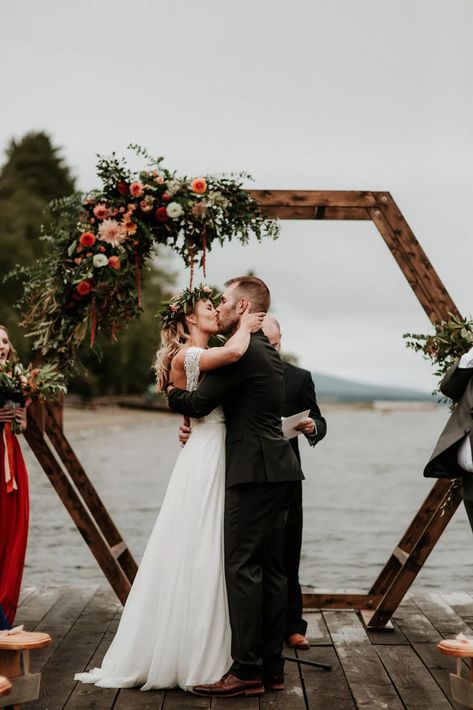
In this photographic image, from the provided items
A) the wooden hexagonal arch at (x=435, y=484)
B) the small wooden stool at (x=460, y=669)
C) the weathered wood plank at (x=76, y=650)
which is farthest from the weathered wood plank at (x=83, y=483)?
the small wooden stool at (x=460, y=669)

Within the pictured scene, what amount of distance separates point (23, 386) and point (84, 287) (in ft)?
2.87

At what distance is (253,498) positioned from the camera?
5660mm

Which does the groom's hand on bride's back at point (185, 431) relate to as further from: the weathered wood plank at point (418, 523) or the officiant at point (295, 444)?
the weathered wood plank at point (418, 523)

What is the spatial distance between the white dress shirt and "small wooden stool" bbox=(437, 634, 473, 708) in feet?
3.08

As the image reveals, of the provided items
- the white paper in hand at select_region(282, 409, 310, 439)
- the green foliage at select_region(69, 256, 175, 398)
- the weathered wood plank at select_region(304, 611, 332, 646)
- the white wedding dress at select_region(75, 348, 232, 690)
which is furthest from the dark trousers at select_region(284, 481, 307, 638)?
the green foliage at select_region(69, 256, 175, 398)

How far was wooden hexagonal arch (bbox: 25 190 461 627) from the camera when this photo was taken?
7285mm

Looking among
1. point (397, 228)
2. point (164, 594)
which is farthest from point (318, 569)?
point (164, 594)

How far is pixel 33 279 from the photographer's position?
7.63 meters

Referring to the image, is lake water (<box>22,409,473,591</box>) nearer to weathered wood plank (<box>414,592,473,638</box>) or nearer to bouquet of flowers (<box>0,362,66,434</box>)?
weathered wood plank (<box>414,592,473,638</box>)

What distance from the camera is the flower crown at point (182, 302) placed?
6078 mm

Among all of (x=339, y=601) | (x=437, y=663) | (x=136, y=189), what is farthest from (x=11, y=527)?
(x=437, y=663)

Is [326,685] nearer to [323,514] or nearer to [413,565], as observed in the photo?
[413,565]

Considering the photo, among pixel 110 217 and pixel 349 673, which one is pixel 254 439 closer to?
pixel 349 673

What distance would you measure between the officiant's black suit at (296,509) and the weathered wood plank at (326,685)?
322 millimetres
